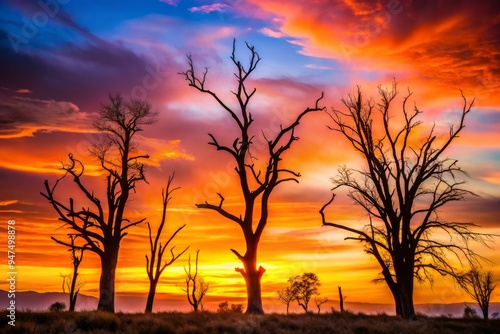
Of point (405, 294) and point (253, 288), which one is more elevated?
point (253, 288)

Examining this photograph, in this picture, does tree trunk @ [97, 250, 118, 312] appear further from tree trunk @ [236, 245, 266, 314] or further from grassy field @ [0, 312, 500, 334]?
tree trunk @ [236, 245, 266, 314]

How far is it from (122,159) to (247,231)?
10404mm

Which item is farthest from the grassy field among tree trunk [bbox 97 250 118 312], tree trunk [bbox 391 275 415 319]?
tree trunk [bbox 97 250 118 312]

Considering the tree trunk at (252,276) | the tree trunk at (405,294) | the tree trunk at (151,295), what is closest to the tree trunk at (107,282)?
the tree trunk at (151,295)

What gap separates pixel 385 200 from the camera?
24.4 meters

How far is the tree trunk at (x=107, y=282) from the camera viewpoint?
927 inches

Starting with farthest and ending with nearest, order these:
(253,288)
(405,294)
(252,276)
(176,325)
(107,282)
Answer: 1. (107,282)
2. (405,294)
3. (252,276)
4. (253,288)
5. (176,325)

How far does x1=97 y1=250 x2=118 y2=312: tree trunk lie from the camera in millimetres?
23547

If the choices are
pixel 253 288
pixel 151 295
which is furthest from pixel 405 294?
pixel 151 295

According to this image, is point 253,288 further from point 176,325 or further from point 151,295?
point 151,295

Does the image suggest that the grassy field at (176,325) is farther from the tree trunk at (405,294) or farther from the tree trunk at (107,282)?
the tree trunk at (107,282)

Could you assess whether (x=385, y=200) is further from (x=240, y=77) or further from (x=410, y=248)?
(x=240, y=77)

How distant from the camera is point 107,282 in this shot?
24266mm

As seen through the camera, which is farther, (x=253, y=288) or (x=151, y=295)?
(x=151, y=295)
